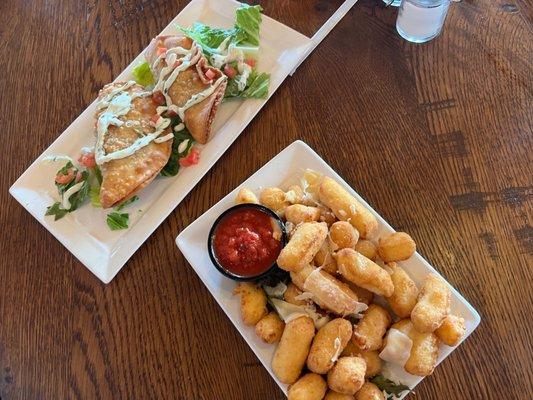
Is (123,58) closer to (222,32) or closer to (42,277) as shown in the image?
(222,32)

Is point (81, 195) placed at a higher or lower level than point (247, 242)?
higher

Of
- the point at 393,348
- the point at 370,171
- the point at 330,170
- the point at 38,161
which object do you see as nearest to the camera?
the point at 393,348

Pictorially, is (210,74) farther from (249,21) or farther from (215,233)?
(215,233)

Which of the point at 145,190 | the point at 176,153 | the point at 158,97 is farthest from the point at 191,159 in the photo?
the point at 158,97

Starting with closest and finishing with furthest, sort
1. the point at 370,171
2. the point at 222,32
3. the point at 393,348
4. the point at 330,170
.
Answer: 1. the point at 393,348
2. the point at 330,170
3. the point at 370,171
4. the point at 222,32

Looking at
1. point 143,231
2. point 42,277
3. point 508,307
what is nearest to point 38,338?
point 42,277

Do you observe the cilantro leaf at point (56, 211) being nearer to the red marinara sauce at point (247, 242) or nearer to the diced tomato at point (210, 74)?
the red marinara sauce at point (247, 242)

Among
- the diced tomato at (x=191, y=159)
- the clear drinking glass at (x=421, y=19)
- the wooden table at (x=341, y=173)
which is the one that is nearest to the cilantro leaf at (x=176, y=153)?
the diced tomato at (x=191, y=159)

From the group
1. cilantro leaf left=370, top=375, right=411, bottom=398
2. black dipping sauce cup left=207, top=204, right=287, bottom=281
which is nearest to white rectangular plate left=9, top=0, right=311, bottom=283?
black dipping sauce cup left=207, top=204, right=287, bottom=281
